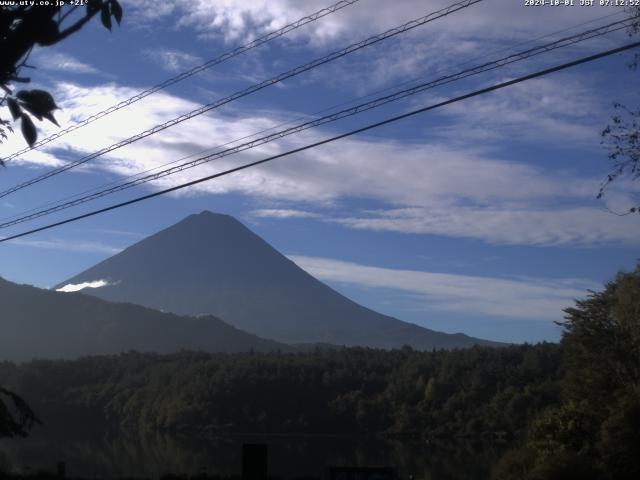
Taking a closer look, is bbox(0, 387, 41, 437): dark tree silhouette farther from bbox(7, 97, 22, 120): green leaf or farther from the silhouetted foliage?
the silhouetted foliage

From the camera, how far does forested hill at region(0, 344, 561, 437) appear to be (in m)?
79.0

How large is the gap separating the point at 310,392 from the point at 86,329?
105589 mm

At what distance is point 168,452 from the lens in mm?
64688

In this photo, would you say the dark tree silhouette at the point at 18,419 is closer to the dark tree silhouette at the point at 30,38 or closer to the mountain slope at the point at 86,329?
the dark tree silhouette at the point at 30,38

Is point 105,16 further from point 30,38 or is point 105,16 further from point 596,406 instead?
point 596,406

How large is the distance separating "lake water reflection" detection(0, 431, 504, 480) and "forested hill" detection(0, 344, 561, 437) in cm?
466

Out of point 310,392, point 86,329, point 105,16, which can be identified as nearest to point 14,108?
point 105,16

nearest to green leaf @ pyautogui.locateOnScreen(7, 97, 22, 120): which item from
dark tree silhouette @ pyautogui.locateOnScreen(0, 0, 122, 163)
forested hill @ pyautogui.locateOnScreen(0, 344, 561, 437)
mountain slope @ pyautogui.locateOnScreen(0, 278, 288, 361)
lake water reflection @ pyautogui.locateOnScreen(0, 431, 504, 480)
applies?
dark tree silhouette @ pyautogui.locateOnScreen(0, 0, 122, 163)

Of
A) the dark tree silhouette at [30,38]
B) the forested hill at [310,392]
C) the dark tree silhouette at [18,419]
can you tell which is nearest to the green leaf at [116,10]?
the dark tree silhouette at [30,38]

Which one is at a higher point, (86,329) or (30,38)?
(86,329)

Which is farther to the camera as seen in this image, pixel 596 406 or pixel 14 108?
pixel 596 406

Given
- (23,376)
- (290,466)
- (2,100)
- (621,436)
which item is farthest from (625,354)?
(23,376)

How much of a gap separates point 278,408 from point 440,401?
17.5 m

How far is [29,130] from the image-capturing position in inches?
177
